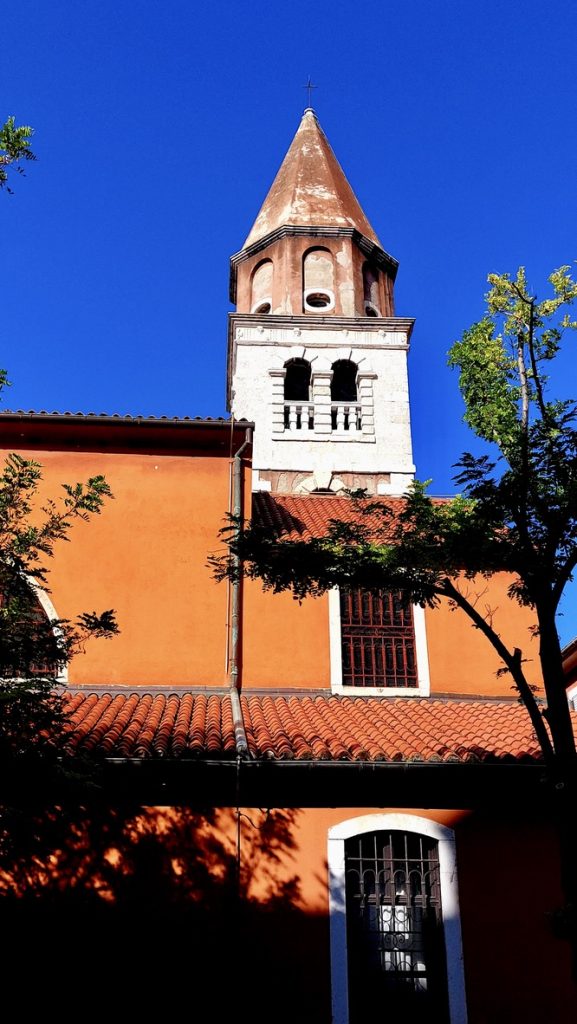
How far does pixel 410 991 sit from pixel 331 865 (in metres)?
1.37

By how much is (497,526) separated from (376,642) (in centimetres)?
499

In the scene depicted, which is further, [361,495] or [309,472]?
[309,472]

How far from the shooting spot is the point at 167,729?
9383mm

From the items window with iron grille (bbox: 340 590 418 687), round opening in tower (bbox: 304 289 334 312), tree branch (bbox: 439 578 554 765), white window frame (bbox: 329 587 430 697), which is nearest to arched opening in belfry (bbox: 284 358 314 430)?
round opening in tower (bbox: 304 289 334 312)

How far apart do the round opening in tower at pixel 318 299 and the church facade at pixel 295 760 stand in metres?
8.46

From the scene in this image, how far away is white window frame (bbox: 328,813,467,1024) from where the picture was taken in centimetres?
841

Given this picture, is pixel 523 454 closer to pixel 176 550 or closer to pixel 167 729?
pixel 167 729

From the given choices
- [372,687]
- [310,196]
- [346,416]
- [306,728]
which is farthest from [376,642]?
[310,196]

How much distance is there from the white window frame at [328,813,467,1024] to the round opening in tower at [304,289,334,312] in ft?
50.2

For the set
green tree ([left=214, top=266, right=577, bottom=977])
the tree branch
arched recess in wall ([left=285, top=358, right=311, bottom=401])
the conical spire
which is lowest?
the tree branch

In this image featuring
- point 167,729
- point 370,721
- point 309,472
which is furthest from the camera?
point 309,472

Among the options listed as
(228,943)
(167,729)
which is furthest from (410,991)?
(167,729)

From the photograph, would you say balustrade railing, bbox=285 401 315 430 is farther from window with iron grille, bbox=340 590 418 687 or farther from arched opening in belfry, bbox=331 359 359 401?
window with iron grille, bbox=340 590 418 687

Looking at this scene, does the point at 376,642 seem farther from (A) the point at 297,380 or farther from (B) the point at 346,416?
(A) the point at 297,380
